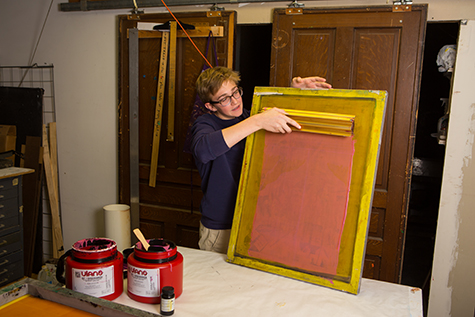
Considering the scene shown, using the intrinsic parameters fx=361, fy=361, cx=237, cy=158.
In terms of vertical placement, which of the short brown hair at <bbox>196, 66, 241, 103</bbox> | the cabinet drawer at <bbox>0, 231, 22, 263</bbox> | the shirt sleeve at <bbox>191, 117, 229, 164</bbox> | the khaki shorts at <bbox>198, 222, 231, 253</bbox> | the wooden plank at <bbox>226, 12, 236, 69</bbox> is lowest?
the cabinet drawer at <bbox>0, 231, 22, 263</bbox>

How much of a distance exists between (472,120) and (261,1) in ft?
4.81

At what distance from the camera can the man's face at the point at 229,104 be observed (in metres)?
1.61

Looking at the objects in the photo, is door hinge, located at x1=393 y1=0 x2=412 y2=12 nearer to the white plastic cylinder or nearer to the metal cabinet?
the white plastic cylinder

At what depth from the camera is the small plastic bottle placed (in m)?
1.03

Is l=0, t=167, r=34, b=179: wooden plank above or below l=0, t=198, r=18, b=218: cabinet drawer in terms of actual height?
above

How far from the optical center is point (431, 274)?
226 cm

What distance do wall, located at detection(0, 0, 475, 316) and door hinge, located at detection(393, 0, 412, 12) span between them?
5.22ft

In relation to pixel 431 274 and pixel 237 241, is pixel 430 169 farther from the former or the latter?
pixel 237 241

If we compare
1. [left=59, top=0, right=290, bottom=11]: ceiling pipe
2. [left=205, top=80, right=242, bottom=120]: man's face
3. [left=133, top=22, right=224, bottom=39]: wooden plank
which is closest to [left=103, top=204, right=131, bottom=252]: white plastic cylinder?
[left=133, top=22, right=224, bottom=39]: wooden plank

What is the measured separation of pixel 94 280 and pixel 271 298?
21.4 inches

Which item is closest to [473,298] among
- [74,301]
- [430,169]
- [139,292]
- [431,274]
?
[431,274]

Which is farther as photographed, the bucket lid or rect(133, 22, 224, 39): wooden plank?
rect(133, 22, 224, 39): wooden plank

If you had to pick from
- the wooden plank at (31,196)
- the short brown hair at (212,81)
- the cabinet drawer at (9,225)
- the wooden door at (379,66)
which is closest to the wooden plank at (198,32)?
the wooden door at (379,66)

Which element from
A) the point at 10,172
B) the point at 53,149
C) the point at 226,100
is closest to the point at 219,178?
the point at 226,100
